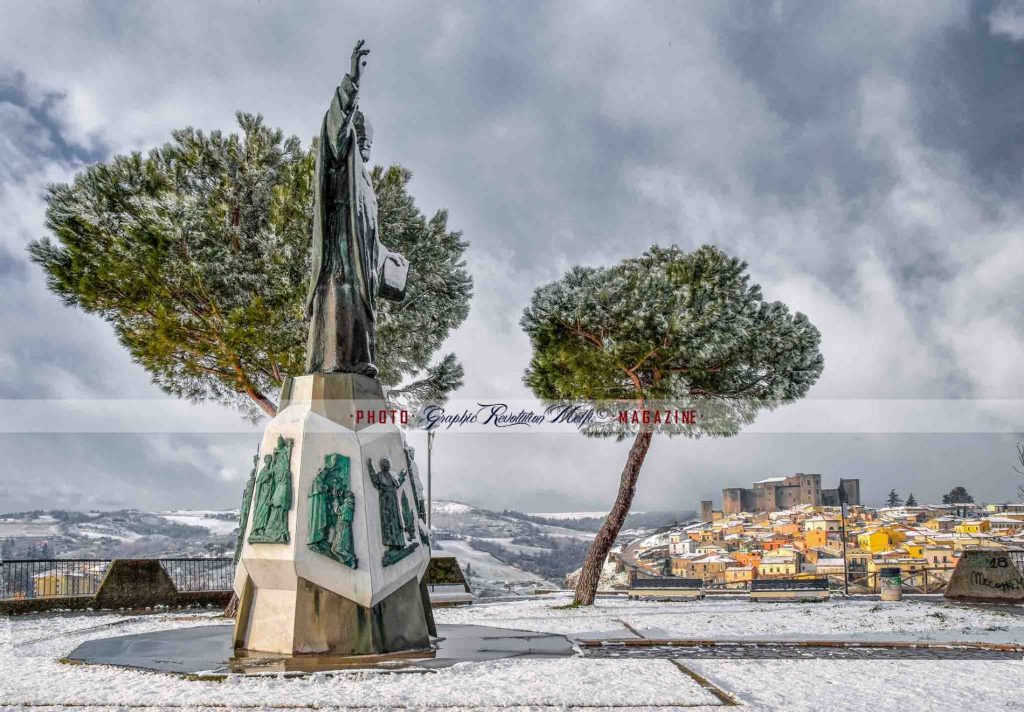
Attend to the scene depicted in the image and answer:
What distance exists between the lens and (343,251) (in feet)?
29.6

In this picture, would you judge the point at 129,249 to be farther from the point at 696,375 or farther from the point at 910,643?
the point at 910,643

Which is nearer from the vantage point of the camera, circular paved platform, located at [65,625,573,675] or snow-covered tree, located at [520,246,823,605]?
circular paved platform, located at [65,625,573,675]

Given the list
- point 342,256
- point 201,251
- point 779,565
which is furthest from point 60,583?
point 779,565

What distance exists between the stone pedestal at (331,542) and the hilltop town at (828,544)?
1612 centimetres

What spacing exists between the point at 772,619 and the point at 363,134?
9.86m

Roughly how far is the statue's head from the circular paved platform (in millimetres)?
5431

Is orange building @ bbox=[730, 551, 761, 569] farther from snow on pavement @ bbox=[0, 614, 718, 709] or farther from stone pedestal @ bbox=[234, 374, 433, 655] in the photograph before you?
stone pedestal @ bbox=[234, 374, 433, 655]

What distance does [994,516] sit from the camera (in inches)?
1366

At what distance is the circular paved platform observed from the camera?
704cm

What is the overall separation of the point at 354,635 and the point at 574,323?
11330 millimetres

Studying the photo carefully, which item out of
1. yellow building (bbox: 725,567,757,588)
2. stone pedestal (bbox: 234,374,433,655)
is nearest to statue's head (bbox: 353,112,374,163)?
stone pedestal (bbox: 234,374,433,655)

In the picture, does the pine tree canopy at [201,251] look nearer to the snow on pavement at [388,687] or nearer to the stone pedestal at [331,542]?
the stone pedestal at [331,542]

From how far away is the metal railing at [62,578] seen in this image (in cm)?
1858

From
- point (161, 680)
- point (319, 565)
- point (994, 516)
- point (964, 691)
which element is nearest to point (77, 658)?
point (161, 680)
